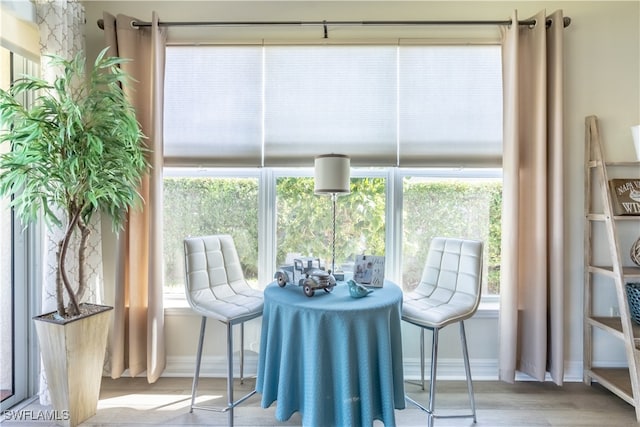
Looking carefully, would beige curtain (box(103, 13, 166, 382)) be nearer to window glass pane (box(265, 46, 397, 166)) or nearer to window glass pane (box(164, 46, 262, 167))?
window glass pane (box(164, 46, 262, 167))

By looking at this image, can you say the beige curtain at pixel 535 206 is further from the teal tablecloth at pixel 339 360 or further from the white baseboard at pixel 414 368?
the teal tablecloth at pixel 339 360

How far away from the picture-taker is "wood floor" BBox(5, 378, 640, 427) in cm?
184

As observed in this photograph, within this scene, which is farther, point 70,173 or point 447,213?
point 447,213

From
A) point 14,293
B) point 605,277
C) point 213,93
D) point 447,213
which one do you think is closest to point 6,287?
point 14,293

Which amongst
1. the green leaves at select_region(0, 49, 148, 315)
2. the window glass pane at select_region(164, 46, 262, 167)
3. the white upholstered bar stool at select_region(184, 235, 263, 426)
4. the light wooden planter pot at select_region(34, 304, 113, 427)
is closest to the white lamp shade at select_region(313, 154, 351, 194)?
the window glass pane at select_region(164, 46, 262, 167)

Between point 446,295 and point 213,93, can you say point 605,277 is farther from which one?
point 213,93

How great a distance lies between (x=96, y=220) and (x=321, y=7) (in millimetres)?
2189

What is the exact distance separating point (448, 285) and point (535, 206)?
0.82 meters

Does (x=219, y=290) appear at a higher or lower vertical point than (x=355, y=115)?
lower

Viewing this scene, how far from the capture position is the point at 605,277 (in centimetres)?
226

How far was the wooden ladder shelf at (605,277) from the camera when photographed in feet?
6.13

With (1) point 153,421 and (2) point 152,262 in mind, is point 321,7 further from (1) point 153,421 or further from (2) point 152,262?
(1) point 153,421

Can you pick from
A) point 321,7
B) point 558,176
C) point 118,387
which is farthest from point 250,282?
point 558,176

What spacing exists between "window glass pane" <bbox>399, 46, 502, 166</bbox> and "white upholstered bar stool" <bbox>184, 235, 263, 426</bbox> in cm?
139
